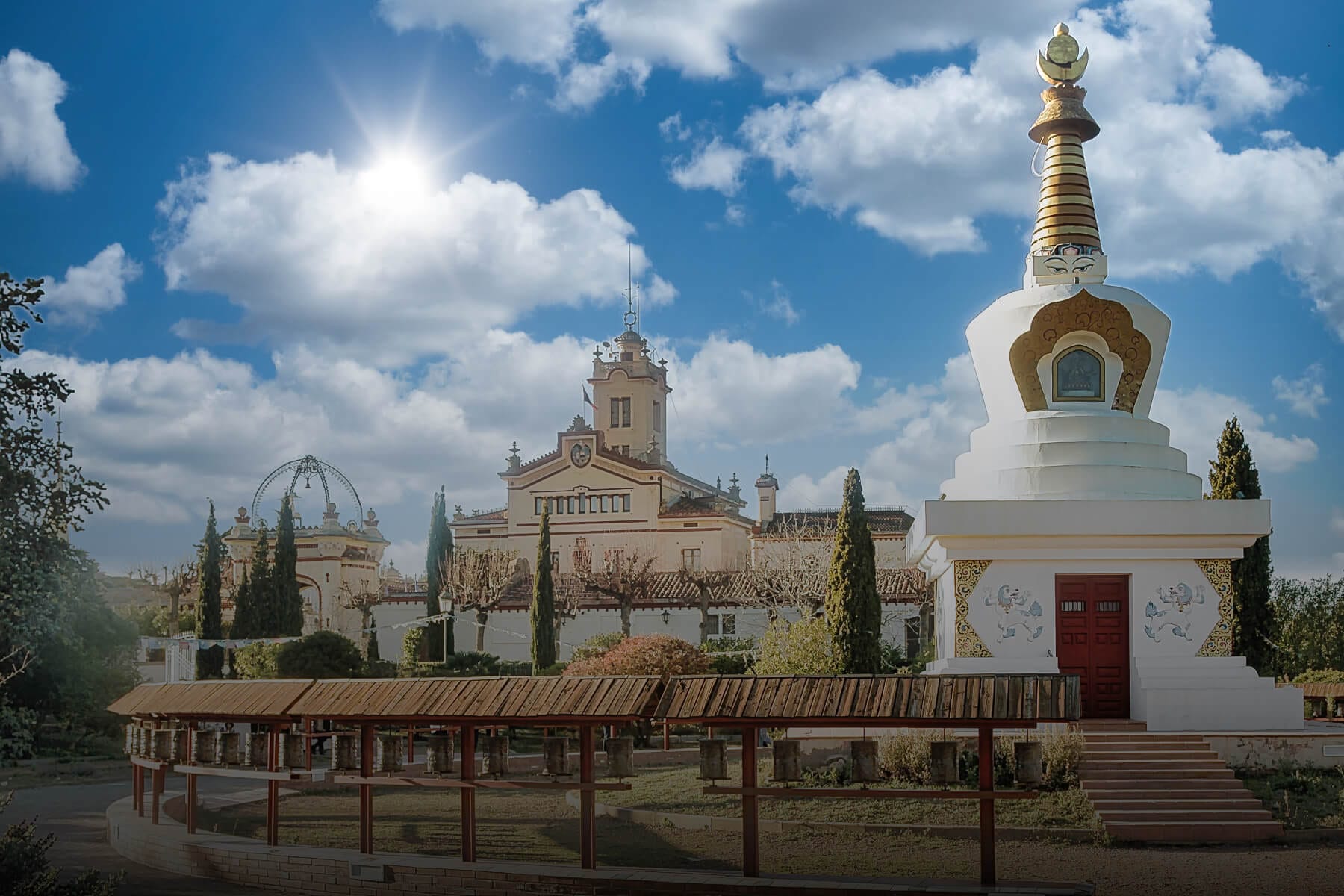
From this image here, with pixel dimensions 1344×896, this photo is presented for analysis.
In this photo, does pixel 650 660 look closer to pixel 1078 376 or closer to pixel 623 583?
pixel 1078 376

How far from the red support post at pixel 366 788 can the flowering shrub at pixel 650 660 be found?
13975 mm

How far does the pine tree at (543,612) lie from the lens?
47344 millimetres

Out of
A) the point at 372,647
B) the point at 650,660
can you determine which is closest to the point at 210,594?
the point at 372,647

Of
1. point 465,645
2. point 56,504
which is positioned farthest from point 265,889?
point 465,645

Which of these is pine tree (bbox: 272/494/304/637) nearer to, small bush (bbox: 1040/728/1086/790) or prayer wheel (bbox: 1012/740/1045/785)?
small bush (bbox: 1040/728/1086/790)

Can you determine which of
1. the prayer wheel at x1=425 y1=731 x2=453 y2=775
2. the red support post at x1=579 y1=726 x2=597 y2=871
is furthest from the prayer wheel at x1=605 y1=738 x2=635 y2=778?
the prayer wheel at x1=425 y1=731 x2=453 y2=775

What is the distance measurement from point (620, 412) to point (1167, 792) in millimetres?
60629

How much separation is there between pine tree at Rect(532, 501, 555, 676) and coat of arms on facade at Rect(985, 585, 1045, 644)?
2548cm

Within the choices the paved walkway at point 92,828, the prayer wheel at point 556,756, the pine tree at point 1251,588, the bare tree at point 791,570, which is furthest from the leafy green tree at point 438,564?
the prayer wheel at point 556,756

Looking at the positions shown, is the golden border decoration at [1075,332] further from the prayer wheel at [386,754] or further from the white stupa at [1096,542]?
the prayer wheel at [386,754]

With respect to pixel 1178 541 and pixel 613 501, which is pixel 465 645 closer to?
pixel 613 501

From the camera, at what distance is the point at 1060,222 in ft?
82.1

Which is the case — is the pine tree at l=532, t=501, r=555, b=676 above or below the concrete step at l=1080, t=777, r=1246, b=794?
above

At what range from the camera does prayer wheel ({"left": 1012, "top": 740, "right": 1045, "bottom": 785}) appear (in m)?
12.0
